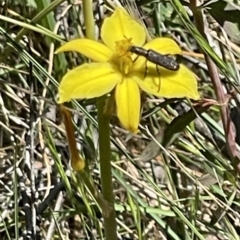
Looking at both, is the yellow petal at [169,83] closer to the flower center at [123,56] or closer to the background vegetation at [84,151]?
the flower center at [123,56]

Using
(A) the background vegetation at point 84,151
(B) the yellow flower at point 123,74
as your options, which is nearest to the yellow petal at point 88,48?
(B) the yellow flower at point 123,74

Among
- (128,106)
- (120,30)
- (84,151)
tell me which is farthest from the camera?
(84,151)

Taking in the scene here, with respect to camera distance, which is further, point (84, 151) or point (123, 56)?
point (84, 151)

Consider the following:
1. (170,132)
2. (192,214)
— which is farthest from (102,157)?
(192,214)

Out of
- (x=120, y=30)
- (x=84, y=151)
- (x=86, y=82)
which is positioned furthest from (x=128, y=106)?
(x=84, y=151)

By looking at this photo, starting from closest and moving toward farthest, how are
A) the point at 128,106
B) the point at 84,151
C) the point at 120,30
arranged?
the point at 128,106, the point at 120,30, the point at 84,151

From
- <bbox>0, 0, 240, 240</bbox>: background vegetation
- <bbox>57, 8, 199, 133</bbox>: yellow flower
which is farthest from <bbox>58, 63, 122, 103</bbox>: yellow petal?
<bbox>0, 0, 240, 240</bbox>: background vegetation

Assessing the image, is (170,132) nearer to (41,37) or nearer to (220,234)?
A: (220,234)

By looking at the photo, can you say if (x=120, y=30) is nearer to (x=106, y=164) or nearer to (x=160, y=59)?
(x=160, y=59)
